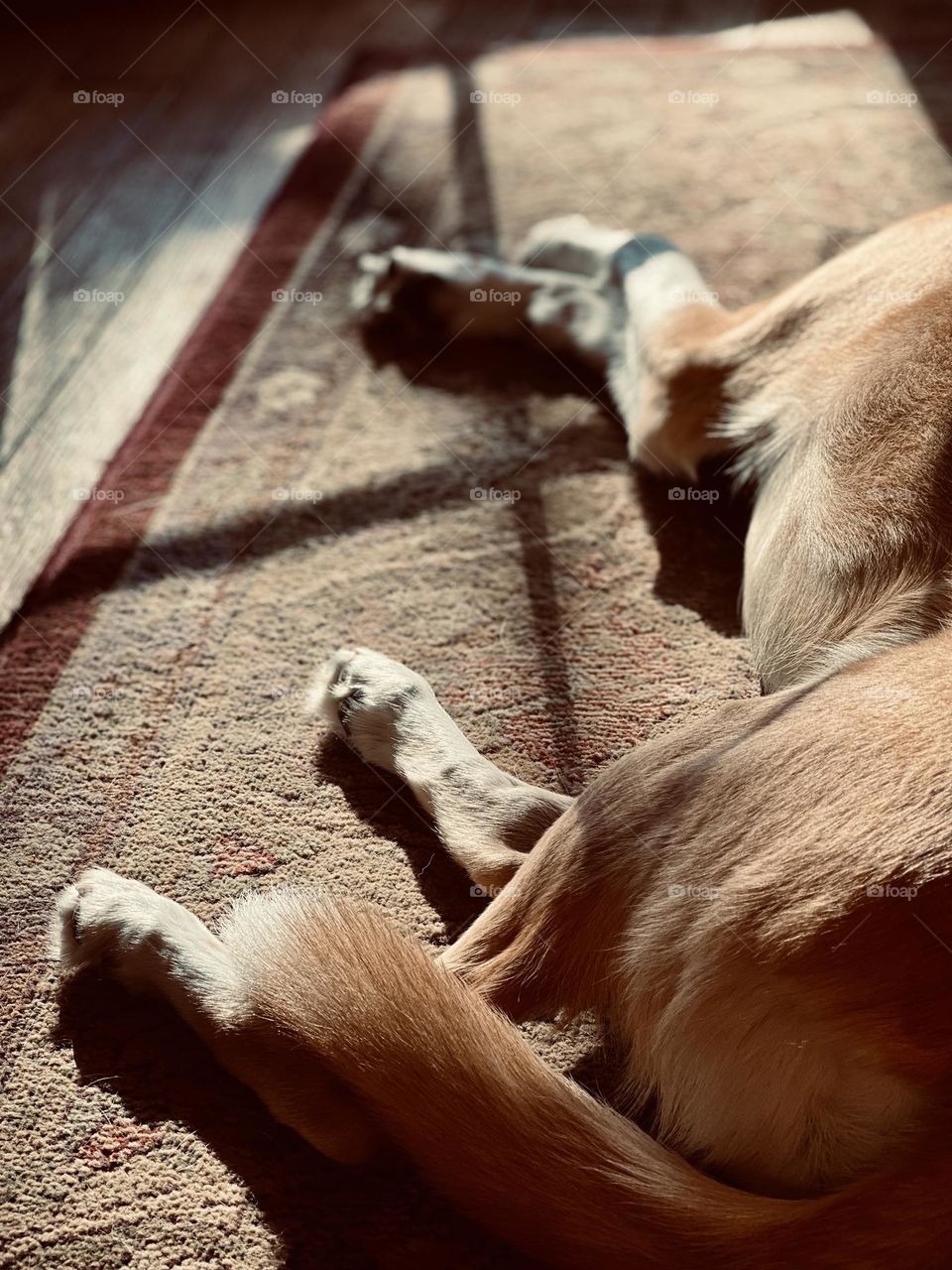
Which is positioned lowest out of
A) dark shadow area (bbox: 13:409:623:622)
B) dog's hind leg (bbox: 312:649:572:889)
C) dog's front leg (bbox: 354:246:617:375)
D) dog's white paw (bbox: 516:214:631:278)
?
dog's hind leg (bbox: 312:649:572:889)

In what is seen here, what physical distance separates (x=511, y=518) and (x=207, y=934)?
0.81m

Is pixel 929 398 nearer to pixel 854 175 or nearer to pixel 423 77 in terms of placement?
pixel 854 175

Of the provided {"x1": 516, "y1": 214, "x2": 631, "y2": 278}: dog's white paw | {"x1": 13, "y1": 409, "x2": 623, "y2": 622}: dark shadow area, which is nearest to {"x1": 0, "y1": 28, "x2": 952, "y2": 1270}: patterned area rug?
{"x1": 13, "y1": 409, "x2": 623, "y2": 622}: dark shadow area

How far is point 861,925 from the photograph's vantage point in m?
0.85

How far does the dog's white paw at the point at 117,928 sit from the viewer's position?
1.13m

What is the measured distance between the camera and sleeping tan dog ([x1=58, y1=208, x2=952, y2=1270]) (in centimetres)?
85

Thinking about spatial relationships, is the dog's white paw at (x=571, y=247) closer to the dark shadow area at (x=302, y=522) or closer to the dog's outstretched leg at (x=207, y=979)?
the dark shadow area at (x=302, y=522)

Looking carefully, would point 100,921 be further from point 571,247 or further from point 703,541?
point 571,247

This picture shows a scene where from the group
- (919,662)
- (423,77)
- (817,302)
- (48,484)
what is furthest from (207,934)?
(423,77)

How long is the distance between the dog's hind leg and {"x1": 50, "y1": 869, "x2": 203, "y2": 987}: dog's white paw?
0.30 metres

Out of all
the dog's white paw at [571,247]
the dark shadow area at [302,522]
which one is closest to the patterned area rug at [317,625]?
the dark shadow area at [302,522]

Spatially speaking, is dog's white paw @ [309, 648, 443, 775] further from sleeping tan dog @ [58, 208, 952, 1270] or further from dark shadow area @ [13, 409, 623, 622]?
dark shadow area @ [13, 409, 623, 622]

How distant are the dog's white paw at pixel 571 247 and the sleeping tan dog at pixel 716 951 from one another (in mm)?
722

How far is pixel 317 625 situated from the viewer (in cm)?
153
